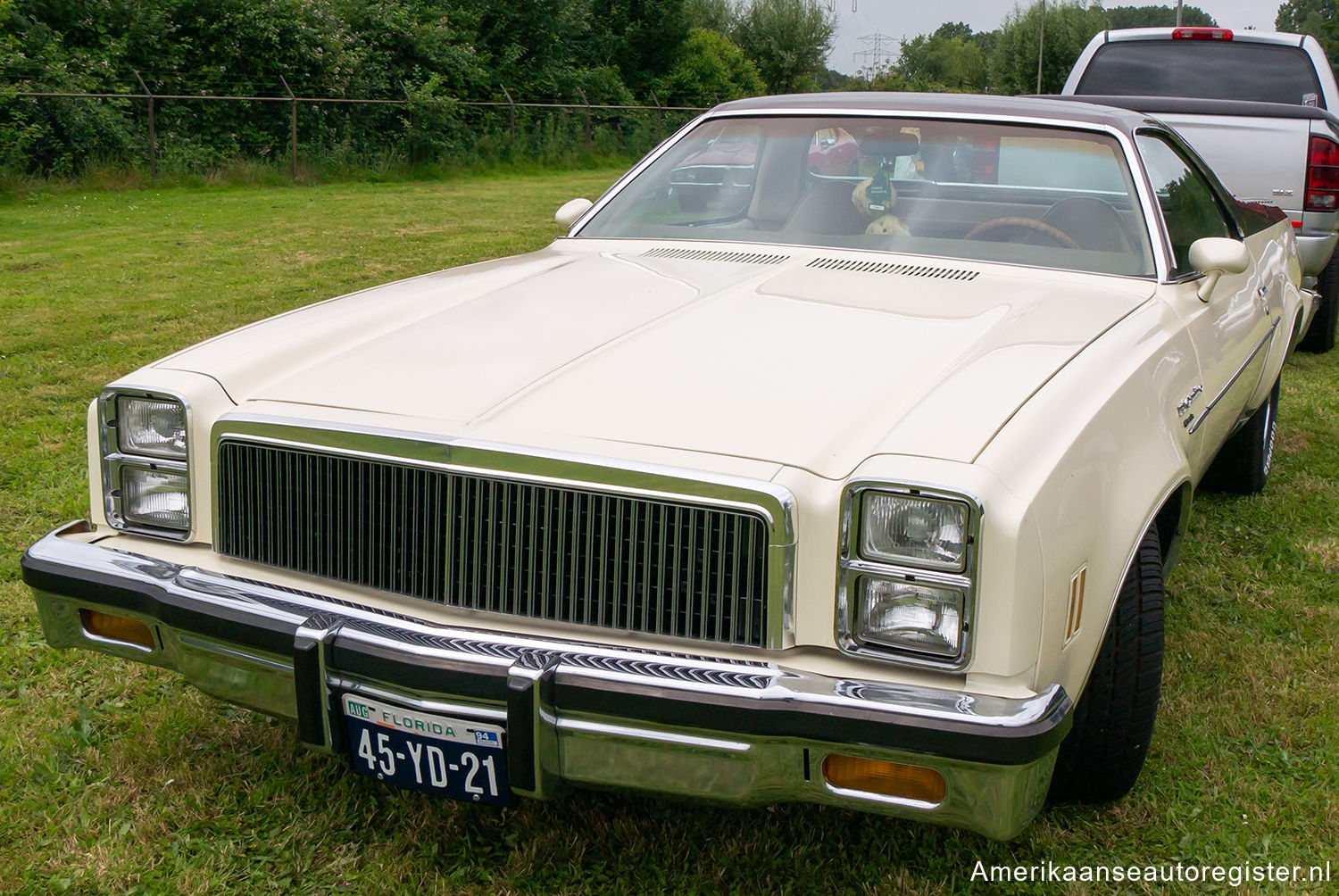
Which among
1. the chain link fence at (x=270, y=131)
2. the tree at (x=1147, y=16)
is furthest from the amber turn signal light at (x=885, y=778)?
the tree at (x=1147, y=16)

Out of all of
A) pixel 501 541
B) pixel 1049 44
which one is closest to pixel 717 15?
pixel 1049 44

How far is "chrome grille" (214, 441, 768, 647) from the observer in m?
2.07

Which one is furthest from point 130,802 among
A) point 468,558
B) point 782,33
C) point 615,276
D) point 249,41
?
point 782,33

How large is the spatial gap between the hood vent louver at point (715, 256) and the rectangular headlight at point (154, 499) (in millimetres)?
1516

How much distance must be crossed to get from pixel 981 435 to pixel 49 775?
2.20 m

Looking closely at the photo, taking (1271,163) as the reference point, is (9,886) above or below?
below

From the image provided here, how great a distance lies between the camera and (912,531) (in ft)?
6.46

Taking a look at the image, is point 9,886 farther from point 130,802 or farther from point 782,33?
point 782,33

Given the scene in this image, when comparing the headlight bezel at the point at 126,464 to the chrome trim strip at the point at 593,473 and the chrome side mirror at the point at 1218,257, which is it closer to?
the chrome trim strip at the point at 593,473

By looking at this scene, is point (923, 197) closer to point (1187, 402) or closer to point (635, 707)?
point (1187, 402)

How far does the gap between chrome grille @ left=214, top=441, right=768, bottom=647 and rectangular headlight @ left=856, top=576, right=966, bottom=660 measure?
0.18m

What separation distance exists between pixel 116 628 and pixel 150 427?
426 mm

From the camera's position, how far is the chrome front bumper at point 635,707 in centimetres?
190

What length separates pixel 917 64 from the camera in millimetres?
73625
